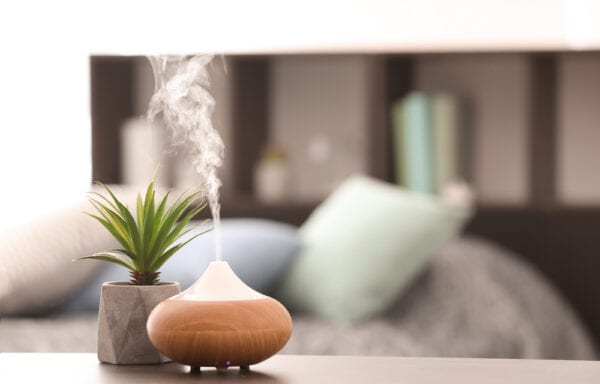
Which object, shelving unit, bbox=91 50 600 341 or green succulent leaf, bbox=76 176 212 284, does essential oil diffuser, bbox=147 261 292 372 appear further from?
shelving unit, bbox=91 50 600 341

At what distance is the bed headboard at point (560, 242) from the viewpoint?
3.48 meters

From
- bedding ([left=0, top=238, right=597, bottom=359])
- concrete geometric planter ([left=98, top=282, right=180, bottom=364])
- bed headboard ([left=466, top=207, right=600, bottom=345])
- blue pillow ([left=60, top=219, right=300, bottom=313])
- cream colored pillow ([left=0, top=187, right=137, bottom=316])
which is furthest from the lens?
bed headboard ([left=466, top=207, right=600, bottom=345])

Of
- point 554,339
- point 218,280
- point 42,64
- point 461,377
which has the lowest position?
point 554,339

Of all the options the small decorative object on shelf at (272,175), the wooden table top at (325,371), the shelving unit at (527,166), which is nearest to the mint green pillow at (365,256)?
the shelving unit at (527,166)

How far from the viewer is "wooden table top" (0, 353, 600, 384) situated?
1219 mm

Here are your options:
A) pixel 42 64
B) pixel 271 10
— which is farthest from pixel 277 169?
pixel 42 64

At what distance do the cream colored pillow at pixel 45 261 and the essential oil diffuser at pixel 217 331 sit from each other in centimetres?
124

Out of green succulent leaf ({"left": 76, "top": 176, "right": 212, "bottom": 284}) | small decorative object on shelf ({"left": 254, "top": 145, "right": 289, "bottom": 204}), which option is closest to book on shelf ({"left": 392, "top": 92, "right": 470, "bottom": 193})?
small decorative object on shelf ({"left": 254, "top": 145, "right": 289, "bottom": 204})

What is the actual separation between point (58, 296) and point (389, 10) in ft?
5.98

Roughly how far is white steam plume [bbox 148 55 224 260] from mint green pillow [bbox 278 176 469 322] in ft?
3.87

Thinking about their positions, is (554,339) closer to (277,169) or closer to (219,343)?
(277,169)

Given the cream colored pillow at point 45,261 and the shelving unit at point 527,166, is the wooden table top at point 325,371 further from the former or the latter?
the shelving unit at point 527,166

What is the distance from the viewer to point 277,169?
3.75m

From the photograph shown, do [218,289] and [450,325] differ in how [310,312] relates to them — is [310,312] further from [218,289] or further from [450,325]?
[218,289]
